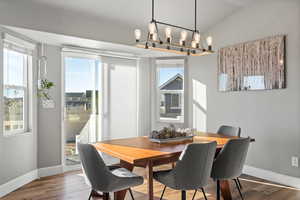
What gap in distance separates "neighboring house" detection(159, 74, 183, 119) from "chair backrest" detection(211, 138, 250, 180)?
264 cm

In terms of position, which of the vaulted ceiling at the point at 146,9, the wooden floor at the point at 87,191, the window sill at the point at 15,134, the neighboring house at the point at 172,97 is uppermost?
the vaulted ceiling at the point at 146,9

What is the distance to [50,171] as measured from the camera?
3996 millimetres

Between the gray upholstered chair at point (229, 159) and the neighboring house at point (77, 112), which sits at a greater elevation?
the neighboring house at point (77, 112)

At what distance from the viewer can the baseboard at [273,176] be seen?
344cm

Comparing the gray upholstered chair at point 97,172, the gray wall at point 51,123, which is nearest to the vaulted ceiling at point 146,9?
the gray wall at point 51,123

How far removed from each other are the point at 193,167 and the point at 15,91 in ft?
9.33

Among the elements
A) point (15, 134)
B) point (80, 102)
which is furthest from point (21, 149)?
point (80, 102)

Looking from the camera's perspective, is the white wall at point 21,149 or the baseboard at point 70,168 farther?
the baseboard at point 70,168

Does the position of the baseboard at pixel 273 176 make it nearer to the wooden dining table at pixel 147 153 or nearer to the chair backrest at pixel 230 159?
the wooden dining table at pixel 147 153

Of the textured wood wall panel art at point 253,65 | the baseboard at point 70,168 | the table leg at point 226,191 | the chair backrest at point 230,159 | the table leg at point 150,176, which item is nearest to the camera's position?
the table leg at point 150,176

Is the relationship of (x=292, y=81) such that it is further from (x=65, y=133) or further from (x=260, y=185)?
(x=65, y=133)

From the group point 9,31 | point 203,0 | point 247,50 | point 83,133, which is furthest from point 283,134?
point 9,31

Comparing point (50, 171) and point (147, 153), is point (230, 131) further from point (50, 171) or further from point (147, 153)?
point (50, 171)

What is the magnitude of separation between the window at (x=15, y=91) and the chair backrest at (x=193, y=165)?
8.34ft
